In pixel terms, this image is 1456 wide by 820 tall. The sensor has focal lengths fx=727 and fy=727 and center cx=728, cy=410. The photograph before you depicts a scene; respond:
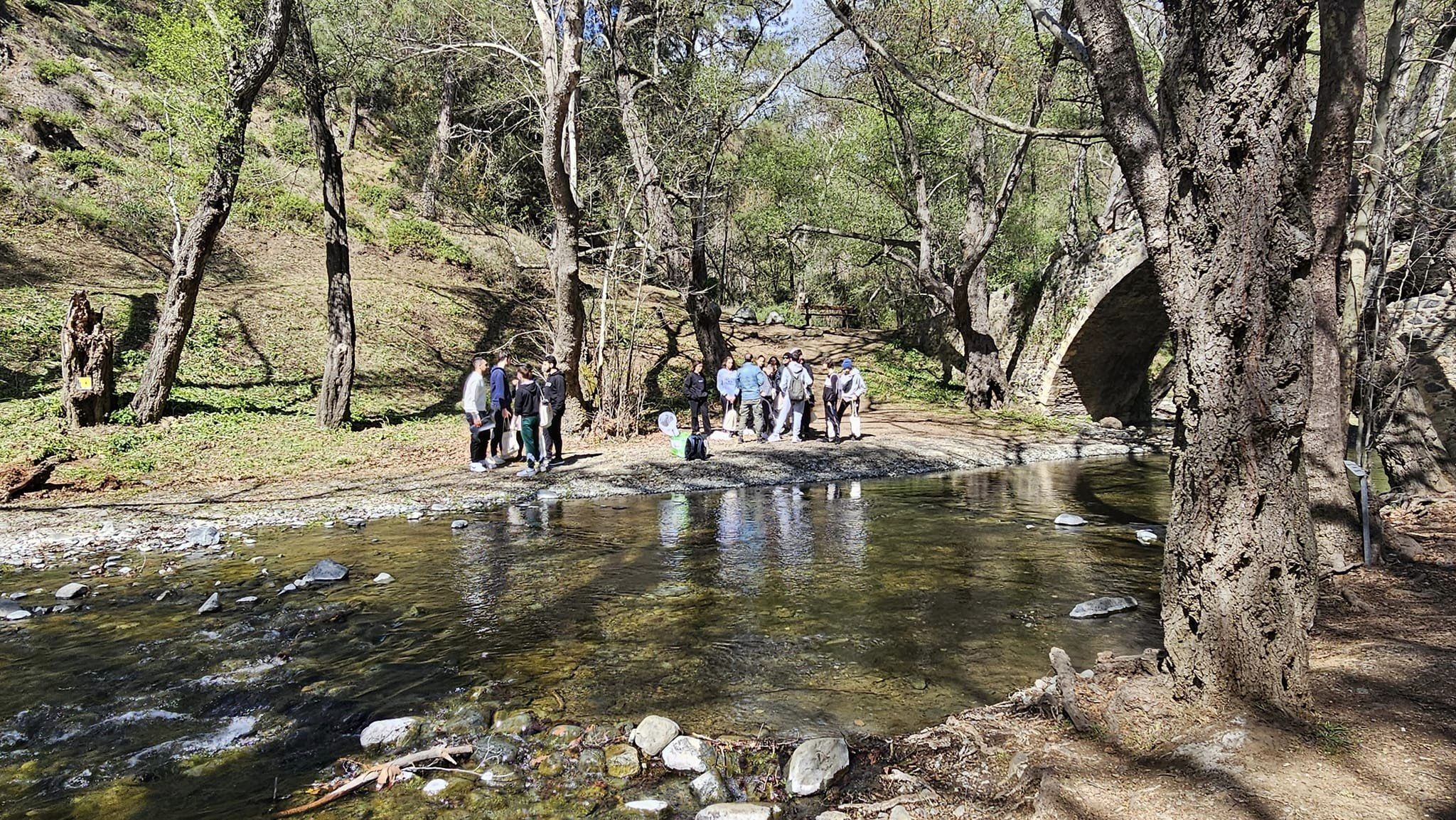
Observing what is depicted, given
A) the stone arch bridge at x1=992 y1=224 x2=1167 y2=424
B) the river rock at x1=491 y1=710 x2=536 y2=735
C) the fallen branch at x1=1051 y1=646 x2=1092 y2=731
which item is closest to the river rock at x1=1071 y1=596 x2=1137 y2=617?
the fallen branch at x1=1051 y1=646 x2=1092 y2=731

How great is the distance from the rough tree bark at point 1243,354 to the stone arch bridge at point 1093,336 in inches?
622

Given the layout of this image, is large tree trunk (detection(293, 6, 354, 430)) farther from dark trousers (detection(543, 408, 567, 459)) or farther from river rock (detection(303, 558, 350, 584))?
river rock (detection(303, 558, 350, 584))

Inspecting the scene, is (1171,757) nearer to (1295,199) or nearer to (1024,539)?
(1295,199)

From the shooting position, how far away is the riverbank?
881cm

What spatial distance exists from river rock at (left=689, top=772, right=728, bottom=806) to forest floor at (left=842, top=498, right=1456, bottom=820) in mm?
586

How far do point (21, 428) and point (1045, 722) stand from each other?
16036 millimetres

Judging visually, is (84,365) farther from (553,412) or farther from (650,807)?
(650,807)

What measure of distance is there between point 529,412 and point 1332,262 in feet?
33.7

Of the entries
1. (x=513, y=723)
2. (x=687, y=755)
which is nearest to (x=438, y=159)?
(x=513, y=723)

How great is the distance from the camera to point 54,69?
925 inches

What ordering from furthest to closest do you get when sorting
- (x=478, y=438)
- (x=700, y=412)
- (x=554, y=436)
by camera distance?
1. (x=700, y=412)
2. (x=554, y=436)
3. (x=478, y=438)

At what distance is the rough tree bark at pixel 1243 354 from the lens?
317 cm

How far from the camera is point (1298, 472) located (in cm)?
339

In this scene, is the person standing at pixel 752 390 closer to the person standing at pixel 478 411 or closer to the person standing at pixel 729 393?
the person standing at pixel 729 393
